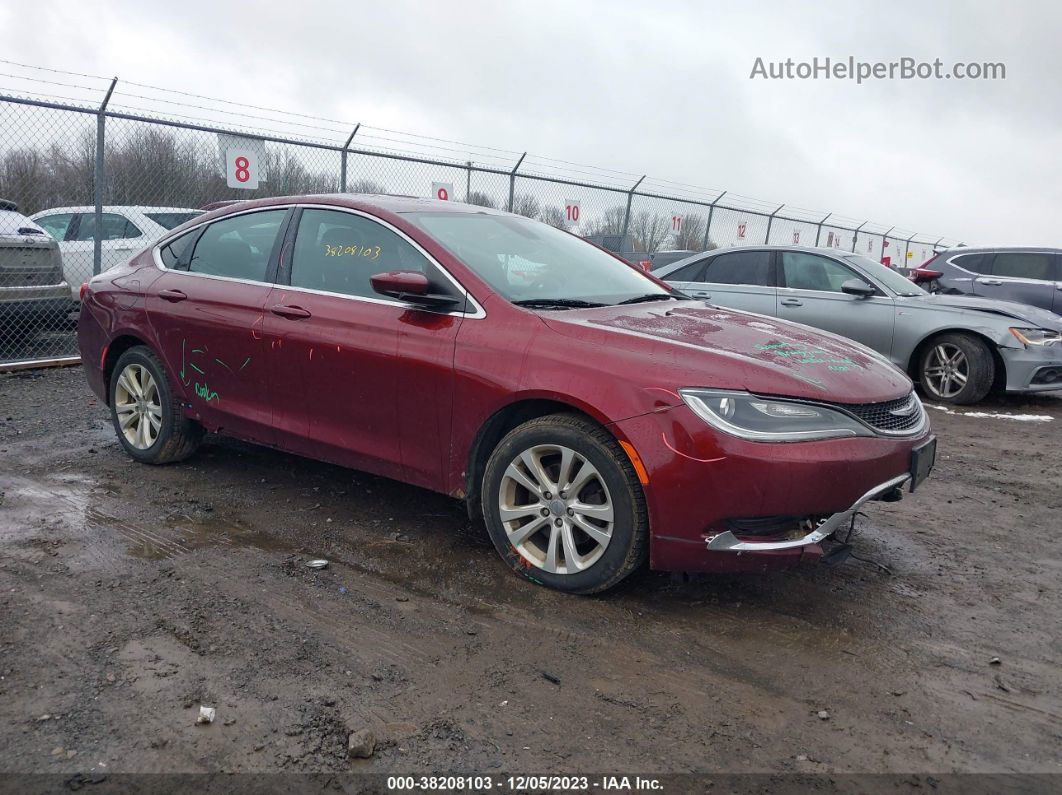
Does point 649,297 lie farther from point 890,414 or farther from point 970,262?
point 970,262

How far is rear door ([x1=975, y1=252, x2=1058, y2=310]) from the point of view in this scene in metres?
11.9

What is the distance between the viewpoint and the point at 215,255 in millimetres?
4891

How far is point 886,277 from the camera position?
340 inches

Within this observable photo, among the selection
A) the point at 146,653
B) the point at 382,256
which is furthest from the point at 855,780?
the point at 382,256

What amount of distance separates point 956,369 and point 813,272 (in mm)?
1660

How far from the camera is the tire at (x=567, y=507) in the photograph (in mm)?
3279

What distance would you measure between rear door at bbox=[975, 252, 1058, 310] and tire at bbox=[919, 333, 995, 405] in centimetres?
463

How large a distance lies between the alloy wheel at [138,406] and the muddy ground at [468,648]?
21.4 inches

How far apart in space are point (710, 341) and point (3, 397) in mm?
6314

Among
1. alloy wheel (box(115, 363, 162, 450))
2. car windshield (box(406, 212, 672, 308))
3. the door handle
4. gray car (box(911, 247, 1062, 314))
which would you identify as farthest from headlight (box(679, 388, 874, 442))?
gray car (box(911, 247, 1062, 314))

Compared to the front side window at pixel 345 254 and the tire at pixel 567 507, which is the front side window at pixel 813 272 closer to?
the front side window at pixel 345 254

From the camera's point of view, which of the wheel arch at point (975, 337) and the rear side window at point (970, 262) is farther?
the rear side window at point (970, 262)

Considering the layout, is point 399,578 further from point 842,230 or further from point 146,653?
point 842,230

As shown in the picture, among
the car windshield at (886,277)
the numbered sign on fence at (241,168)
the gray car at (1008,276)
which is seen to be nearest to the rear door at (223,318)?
the numbered sign on fence at (241,168)
